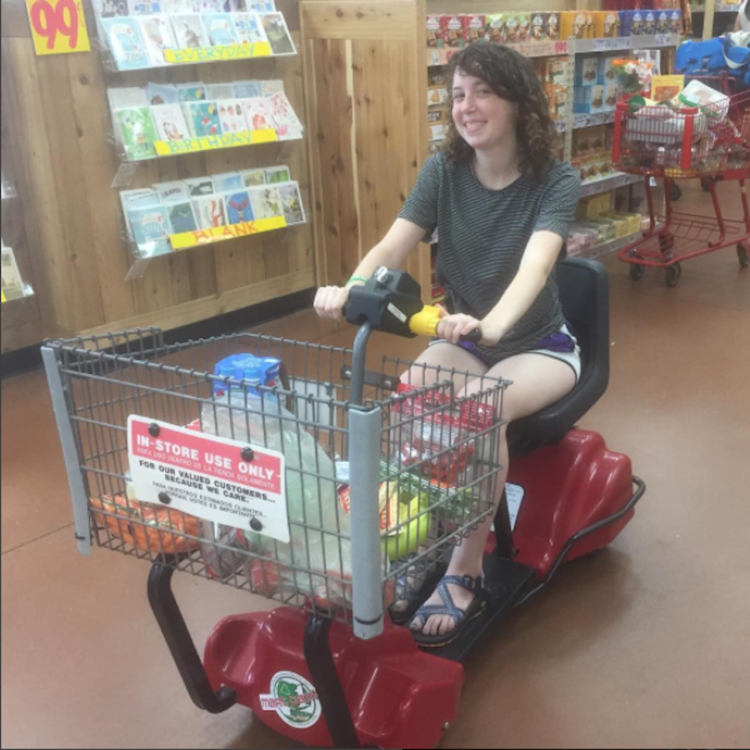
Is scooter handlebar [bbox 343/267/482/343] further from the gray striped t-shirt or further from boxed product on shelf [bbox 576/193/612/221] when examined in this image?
boxed product on shelf [bbox 576/193/612/221]

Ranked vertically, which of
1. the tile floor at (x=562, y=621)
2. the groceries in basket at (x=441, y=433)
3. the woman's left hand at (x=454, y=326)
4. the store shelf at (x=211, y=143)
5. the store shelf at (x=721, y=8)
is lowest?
the tile floor at (x=562, y=621)

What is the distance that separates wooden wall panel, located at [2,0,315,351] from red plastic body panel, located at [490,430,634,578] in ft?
5.46

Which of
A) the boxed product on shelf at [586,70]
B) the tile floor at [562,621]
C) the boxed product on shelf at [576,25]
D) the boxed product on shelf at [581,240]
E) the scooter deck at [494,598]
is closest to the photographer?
the tile floor at [562,621]

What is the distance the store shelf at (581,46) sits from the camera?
396cm

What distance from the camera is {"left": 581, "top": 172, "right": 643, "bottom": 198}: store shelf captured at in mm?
5043

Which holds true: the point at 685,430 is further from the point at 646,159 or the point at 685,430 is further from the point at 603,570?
the point at 646,159

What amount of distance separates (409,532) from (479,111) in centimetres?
98

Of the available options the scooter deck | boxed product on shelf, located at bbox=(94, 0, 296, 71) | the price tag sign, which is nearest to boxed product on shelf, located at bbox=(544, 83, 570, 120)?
boxed product on shelf, located at bbox=(94, 0, 296, 71)

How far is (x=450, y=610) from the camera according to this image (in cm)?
175

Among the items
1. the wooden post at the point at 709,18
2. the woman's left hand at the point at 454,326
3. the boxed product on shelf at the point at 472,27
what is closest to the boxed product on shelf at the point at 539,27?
the boxed product on shelf at the point at 472,27

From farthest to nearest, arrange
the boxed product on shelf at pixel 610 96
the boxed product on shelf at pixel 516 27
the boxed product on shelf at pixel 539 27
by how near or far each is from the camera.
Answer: the boxed product on shelf at pixel 610 96, the boxed product on shelf at pixel 539 27, the boxed product on shelf at pixel 516 27

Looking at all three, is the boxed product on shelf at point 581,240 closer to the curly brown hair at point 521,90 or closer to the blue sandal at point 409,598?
the curly brown hair at point 521,90

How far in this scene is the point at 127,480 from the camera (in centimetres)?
132

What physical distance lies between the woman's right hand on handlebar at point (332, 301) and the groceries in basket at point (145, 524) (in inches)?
16.5
